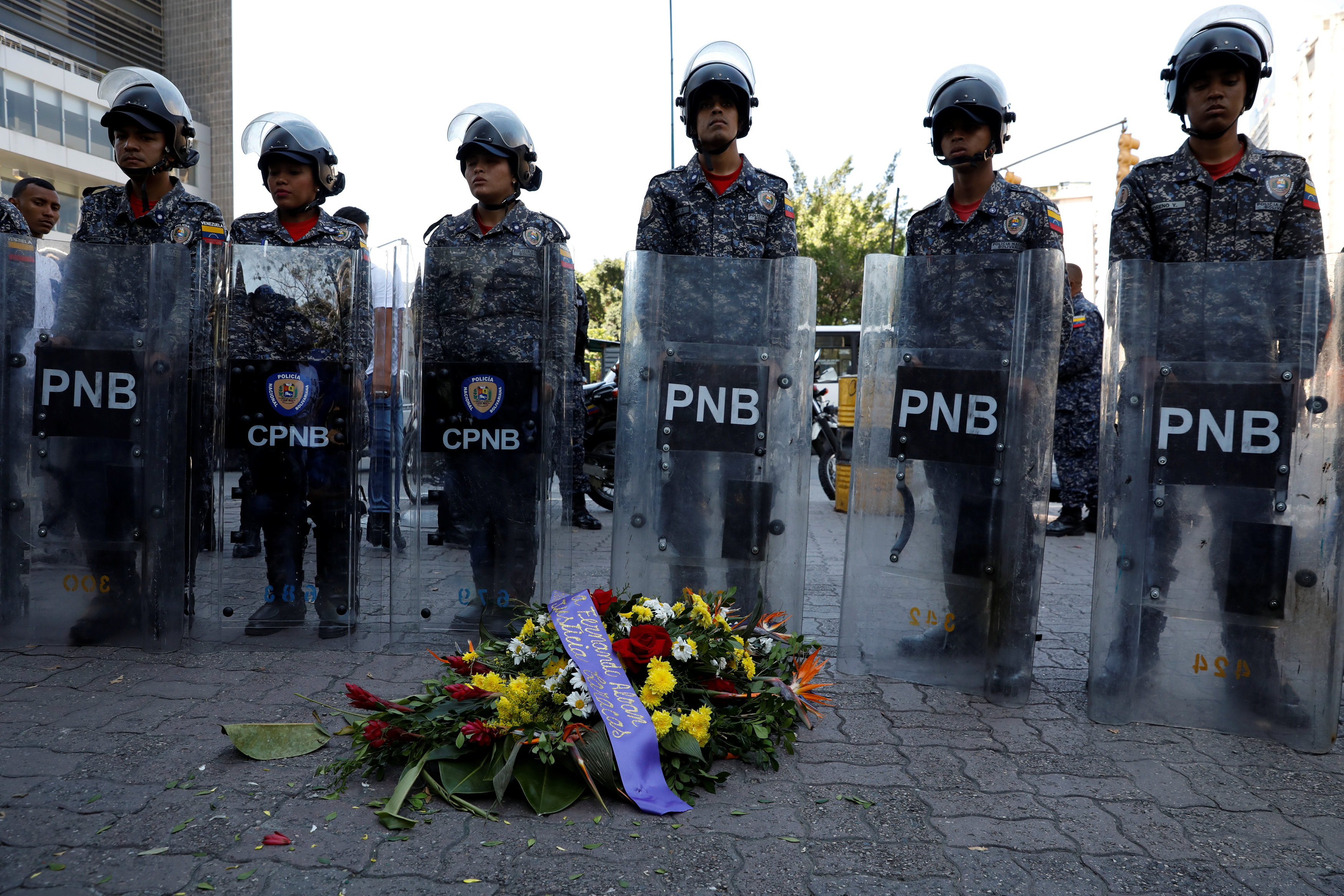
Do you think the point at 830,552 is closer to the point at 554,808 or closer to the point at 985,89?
the point at 985,89

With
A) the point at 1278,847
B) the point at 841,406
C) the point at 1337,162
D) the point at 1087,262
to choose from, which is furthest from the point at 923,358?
the point at 1087,262

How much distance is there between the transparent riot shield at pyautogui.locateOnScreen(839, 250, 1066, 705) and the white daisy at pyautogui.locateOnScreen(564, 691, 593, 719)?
141 centimetres

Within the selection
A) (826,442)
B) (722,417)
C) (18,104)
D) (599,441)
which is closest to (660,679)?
(722,417)

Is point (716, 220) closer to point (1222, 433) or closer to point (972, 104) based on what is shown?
point (972, 104)

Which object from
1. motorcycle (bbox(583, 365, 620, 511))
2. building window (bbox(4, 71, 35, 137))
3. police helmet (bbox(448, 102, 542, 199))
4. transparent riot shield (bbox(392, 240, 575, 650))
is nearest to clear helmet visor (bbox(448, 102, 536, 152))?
police helmet (bbox(448, 102, 542, 199))

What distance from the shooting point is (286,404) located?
3912 millimetres

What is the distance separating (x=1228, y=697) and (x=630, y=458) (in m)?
2.39

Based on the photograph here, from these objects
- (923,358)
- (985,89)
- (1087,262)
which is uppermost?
(1087,262)

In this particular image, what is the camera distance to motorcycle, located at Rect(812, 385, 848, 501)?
9234mm

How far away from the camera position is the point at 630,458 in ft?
12.5

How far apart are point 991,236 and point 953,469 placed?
37.7 inches

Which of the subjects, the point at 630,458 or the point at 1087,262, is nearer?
the point at 630,458

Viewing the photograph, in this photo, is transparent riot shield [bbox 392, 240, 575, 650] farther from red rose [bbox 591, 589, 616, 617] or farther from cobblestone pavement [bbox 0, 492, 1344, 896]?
red rose [bbox 591, 589, 616, 617]

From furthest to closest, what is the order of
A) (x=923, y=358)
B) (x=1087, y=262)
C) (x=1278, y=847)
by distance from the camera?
(x=1087, y=262) → (x=923, y=358) → (x=1278, y=847)
